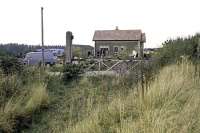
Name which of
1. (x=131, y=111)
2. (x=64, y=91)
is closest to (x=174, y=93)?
(x=131, y=111)

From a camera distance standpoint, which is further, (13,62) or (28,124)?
(13,62)

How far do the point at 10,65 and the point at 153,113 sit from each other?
9708mm

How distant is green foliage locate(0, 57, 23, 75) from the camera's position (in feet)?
44.6

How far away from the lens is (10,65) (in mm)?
14156

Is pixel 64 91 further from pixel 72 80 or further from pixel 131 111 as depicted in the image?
pixel 131 111

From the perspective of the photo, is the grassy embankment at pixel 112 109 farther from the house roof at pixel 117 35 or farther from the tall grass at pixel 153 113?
the house roof at pixel 117 35

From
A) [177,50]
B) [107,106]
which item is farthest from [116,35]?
[107,106]

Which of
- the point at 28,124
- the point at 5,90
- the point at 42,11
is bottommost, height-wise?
the point at 28,124

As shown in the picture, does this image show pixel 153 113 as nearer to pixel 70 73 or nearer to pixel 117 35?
pixel 70 73

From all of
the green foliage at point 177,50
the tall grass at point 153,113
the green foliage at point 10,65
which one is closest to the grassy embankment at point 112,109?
the tall grass at point 153,113

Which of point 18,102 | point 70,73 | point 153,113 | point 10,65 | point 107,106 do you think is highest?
point 10,65

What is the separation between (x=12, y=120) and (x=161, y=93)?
3.62 m

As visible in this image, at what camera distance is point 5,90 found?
10.0 m

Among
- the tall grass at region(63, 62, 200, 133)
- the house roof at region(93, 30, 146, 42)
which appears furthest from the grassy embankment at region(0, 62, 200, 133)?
the house roof at region(93, 30, 146, 42)
